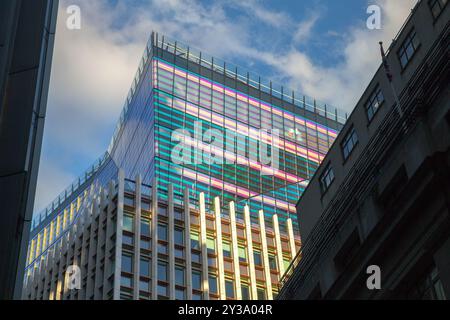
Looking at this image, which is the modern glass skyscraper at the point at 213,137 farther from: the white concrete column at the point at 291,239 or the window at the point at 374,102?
the window at the point at 374,102

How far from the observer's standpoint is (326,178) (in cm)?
4753

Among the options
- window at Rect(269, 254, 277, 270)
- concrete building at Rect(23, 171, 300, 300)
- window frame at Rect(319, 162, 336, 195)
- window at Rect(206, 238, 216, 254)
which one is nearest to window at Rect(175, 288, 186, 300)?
concrete building at Rect(23, 171, 300, 300)

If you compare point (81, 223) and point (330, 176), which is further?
point (81, 223)

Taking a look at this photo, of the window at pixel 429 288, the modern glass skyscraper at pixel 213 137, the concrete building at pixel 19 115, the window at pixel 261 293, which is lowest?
the window at pixel 429 288

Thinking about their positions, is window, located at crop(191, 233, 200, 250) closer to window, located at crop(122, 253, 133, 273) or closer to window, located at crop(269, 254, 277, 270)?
window, located at crop(122, 253, 133, 273)

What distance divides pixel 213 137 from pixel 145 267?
4210cm

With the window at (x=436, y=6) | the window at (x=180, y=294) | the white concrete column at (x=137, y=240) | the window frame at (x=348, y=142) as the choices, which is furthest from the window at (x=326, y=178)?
the window at (x=180, y=294)

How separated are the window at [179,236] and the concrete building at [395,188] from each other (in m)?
42.0

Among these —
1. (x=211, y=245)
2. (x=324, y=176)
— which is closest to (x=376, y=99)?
(x=324, y=176)

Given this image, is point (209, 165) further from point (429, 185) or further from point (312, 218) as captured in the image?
point (429, 185)

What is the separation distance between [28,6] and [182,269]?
179 feet

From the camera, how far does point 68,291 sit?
90.8 metres

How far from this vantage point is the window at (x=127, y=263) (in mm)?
82375

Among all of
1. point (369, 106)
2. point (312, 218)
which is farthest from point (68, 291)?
point (369, 106)
